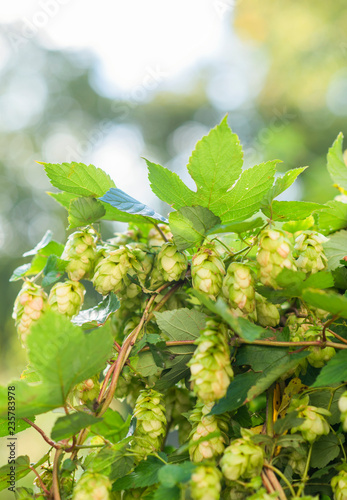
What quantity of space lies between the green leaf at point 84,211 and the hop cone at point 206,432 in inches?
7.9

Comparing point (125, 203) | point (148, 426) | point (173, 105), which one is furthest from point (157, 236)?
point (173, 105)

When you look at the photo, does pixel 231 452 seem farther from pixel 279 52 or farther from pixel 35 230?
pixel 279 52

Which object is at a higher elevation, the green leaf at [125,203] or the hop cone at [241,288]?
the green leaf at [125,203]

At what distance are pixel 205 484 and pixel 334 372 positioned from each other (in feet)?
0.36

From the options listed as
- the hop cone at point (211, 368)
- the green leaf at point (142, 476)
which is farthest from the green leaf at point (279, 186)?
the green leaf at point (142, 476)

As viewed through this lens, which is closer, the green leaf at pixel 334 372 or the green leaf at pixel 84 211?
the green leaf at pixel 334 372

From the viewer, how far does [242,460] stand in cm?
27

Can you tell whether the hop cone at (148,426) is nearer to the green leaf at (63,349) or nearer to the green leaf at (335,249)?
the green leaf at (63,349)

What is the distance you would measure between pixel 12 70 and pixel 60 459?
9542 mm

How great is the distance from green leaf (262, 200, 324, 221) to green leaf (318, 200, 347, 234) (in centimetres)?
7

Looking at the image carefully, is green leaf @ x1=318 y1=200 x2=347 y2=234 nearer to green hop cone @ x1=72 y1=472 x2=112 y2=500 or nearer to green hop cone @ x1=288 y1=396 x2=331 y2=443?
green hop cone @ x1=288 y1=396 x2=331 y2=443

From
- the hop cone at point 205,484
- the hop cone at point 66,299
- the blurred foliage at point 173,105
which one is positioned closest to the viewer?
the hop cone at point 205,484

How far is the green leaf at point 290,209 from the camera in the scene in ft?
1.21

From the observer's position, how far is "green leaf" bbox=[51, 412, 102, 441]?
28 cm
